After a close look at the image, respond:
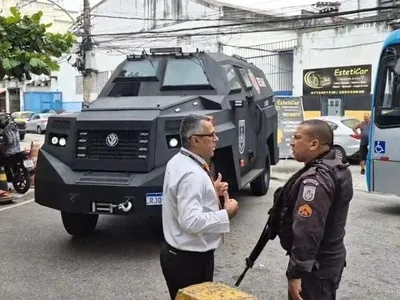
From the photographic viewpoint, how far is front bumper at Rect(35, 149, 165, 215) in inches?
209

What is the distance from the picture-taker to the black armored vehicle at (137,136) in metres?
5.41

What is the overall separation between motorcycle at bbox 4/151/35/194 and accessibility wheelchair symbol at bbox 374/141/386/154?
6.57 m

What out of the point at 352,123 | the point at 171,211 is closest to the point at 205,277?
the point at 171,211

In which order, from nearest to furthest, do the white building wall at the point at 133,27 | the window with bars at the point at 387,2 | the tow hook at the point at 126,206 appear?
1. the tow hook at the point at 126,206
2. the window with bars at the point at 387,2
3. the white building wall at the point at 133,27

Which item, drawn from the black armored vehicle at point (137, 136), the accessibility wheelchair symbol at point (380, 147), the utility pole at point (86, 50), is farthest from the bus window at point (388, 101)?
the utility pole at point (86, 50)

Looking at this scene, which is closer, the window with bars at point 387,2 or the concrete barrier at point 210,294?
the concrete barrier at point 210,294

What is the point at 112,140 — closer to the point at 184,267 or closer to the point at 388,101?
the point at 184,267

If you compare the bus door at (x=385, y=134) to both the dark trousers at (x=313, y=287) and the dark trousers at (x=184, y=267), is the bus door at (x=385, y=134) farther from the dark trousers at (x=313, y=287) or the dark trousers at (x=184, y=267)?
the dark trousers at (x=184, y=267)

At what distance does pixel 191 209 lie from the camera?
280 cm

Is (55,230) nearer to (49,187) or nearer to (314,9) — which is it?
(49,187)

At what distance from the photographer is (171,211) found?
2996mm

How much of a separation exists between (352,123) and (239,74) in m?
8.65

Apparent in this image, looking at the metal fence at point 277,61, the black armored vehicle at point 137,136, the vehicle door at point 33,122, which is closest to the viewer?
the black armored vehicle at point 137,136

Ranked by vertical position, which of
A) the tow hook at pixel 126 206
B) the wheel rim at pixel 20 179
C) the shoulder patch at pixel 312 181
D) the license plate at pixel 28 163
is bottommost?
the wheel rim at pixel 20 179
